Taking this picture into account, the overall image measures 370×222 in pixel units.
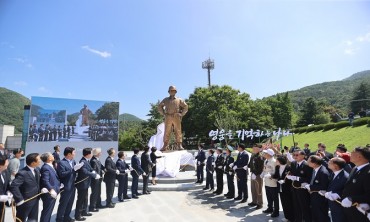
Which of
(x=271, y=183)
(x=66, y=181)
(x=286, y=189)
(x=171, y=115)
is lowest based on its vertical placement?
(x=286, y=189)

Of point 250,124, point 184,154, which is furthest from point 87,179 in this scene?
point 250,124

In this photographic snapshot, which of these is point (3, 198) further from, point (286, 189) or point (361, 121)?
point (361, 121)

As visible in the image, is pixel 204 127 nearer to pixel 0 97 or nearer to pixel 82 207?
pixel 82 207

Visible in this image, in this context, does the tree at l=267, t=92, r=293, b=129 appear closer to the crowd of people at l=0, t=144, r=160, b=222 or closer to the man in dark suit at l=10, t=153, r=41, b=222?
the crowd of people at l=0, t=144, r=160, b=222

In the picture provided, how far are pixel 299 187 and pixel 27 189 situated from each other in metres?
5.61

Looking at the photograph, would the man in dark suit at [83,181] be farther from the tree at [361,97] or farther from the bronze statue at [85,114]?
the tree at [361,97]

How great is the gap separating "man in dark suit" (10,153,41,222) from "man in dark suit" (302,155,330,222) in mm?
5456

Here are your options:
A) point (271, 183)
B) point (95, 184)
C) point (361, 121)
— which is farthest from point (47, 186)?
point (361, 121)

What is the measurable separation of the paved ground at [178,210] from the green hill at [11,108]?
50842 mm

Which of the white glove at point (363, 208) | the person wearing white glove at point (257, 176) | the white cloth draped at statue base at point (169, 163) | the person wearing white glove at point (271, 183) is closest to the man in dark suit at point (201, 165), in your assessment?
the white cloth draped at statue base at point (169, 163)

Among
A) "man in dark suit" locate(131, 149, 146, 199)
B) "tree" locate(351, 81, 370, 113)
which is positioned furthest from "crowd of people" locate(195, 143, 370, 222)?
"tree" locate(351, 81, 370, 113)

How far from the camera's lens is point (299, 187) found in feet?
17.5

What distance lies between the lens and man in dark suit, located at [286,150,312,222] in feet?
17.4

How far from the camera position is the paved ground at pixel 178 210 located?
20.6 feet
